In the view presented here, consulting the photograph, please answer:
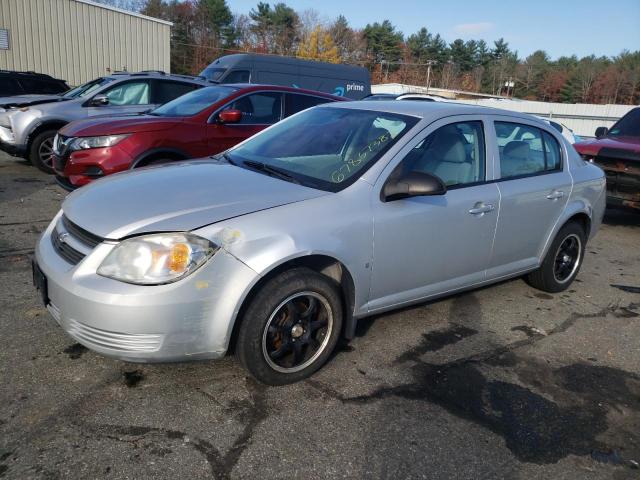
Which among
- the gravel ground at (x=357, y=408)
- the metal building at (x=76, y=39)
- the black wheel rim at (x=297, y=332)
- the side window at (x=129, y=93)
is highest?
the metal building at (x=76, y=39)

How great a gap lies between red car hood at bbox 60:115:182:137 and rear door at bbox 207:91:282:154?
18.3 inches

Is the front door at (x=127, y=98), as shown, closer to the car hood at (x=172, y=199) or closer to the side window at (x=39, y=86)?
the side window at (x=39, y=86)

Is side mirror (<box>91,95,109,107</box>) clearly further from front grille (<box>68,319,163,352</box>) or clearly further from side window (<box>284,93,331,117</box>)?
front grille (<box>68,319,163,352</box>)

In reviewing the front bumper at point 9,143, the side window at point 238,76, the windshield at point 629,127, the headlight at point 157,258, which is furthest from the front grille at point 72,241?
the side window at point 238,76

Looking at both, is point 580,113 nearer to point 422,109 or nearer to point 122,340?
point 422,109

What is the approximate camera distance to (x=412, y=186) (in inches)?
126

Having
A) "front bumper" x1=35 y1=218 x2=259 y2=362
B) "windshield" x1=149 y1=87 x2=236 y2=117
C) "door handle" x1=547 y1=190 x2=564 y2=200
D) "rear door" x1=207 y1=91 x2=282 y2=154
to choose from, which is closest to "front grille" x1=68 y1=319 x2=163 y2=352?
"front bumper" x1=35 y1=218 x2=259 y2=362

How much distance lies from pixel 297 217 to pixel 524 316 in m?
2.49

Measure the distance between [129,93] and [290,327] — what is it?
7.67 metres

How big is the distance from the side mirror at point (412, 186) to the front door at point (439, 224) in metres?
0.05

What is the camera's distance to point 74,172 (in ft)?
19.5

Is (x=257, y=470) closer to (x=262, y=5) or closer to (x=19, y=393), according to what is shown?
(x=19, y=393)

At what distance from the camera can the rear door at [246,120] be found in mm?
6621

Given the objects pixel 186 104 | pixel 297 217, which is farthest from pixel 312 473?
pixel 186 104
